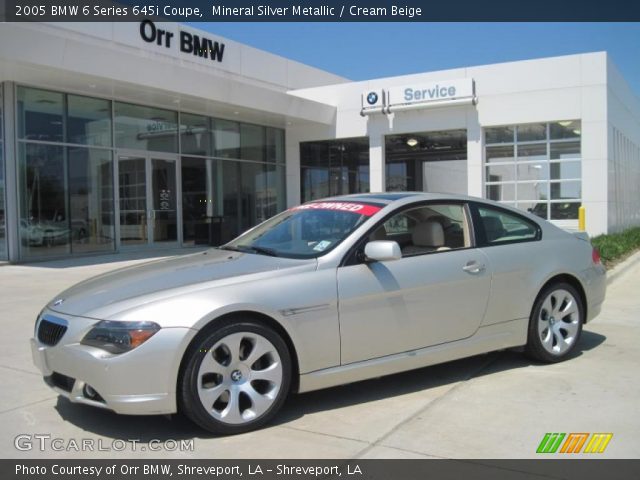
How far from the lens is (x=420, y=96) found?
18922 mm

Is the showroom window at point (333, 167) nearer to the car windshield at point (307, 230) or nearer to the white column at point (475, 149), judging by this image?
the white column at point (475, 149)

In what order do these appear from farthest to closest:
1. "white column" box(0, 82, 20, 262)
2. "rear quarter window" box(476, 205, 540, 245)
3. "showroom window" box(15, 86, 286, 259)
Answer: "showroom window" box(15, 86, 286, 259)
"white column" box(0, 82, 20, 262)
"rear quarter window" box(476, 205, 540, 245)

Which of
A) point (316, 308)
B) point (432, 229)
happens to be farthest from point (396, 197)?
point (316, 308)

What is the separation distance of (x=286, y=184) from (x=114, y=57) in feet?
32.2

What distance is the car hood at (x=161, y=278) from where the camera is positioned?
393 centimetres

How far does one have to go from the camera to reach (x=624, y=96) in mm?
20547

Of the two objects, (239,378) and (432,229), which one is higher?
(432,229)

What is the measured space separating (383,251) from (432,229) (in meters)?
0.97

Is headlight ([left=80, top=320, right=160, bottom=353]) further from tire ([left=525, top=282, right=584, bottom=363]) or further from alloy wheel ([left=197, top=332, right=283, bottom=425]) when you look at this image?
tire ([left=525, top=282, right=584, bottom=363])

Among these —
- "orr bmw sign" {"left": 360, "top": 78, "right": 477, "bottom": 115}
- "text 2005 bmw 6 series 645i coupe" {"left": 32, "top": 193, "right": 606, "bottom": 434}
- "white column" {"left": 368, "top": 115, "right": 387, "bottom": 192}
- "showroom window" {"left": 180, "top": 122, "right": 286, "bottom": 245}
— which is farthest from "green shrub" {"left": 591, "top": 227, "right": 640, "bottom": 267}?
"showroom window" {"left": 180, "top": 122, "right": 286, "bottom": 245}

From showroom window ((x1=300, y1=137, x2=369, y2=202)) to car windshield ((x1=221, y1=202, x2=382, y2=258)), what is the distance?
649 inches

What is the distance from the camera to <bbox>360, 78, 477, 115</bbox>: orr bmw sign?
59.9 ft

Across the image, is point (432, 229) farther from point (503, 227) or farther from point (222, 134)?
point (222, 134)
